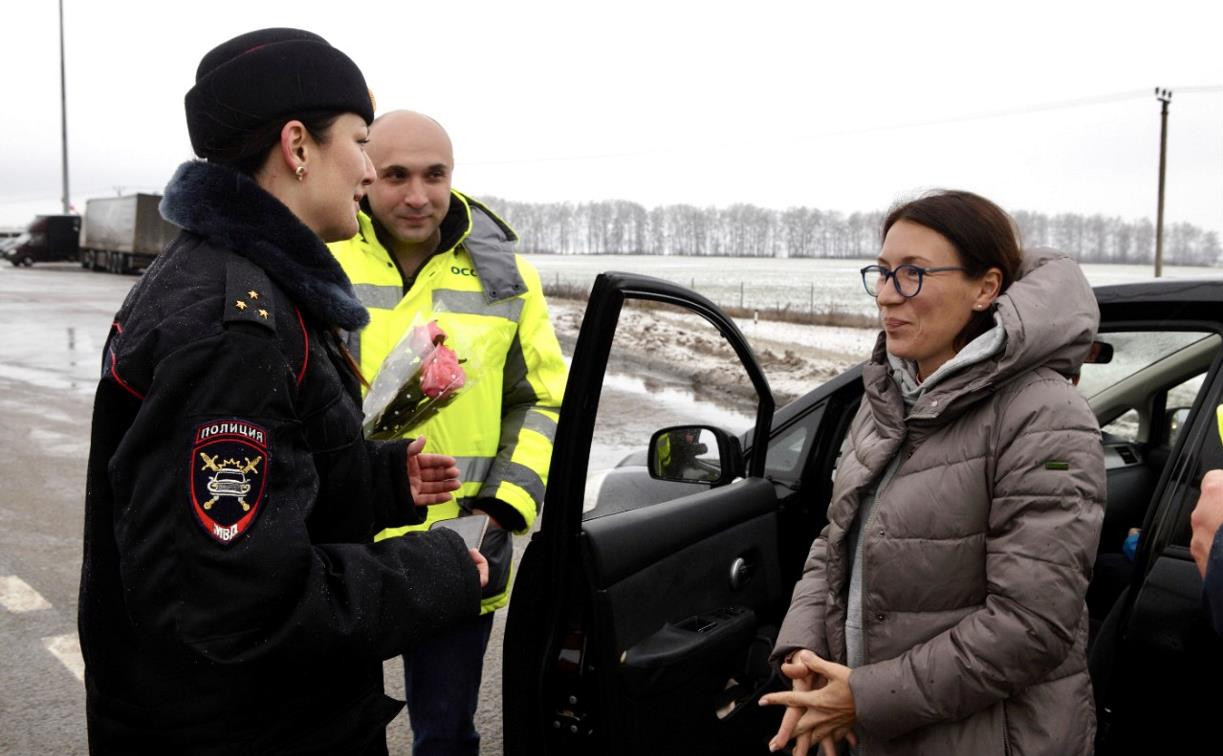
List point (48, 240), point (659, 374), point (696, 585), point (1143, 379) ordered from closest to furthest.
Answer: point (696, 585) → point (1143, 379) → point (659, 374) → point (48, 240)

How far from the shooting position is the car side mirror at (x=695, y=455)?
242 centimetres

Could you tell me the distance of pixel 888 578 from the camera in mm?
1868

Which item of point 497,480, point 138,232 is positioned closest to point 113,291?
point 138,232

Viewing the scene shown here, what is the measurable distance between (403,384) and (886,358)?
3.49 feet

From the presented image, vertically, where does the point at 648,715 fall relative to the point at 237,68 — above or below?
below

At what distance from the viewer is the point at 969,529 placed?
180 centimetres

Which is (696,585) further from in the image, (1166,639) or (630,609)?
(1166,639)

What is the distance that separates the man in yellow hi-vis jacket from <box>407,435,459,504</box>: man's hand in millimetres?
466

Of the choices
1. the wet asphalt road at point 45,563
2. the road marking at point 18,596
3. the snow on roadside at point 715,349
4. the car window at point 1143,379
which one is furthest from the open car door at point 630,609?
the road marking at point 18,596

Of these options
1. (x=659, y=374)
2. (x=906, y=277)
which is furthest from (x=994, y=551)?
(x=659, y=374)

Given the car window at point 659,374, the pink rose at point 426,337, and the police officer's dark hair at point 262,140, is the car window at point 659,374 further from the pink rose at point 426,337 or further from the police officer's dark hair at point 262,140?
the police officer's dark hair at point 262,140

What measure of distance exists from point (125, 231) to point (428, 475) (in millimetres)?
38519

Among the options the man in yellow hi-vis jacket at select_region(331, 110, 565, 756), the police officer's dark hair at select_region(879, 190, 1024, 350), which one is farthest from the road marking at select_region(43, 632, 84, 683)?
the police officer's dark hair at select_region(879, 190, 1024, 350)

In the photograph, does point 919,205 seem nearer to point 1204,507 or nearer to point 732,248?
point 1204,507
